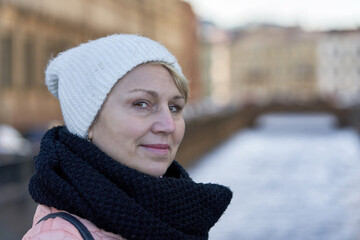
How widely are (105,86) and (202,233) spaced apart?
47 centimetres

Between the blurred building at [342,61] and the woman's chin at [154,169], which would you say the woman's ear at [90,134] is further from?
the blurred building at [342,61]

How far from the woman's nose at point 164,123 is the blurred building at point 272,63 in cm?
8783

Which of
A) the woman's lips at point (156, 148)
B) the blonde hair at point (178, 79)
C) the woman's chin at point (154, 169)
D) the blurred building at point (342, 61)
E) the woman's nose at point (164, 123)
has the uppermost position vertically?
the blurred building at point (342, 61)

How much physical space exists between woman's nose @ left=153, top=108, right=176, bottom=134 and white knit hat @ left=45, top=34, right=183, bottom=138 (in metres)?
0.13

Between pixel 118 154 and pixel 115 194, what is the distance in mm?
153

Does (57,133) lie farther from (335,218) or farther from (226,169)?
(226,169)

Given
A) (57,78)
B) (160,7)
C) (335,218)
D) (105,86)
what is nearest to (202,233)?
(105,86)

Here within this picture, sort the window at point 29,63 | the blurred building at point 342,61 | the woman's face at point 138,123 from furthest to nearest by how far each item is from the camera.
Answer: the blurred building at point 342,61 < the window at point 29,63 < the woman's face at point 138,123

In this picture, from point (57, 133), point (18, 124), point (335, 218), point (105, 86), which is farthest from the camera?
point (18, 124)

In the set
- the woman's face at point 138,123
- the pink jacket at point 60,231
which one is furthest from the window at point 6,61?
the pink jacket at point 60,231

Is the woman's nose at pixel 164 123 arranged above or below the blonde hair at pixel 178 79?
below

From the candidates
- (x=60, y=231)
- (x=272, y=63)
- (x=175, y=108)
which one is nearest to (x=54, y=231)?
(x=60, y=231)

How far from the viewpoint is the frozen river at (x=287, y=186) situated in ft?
26.8

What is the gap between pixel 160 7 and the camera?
42656mm
